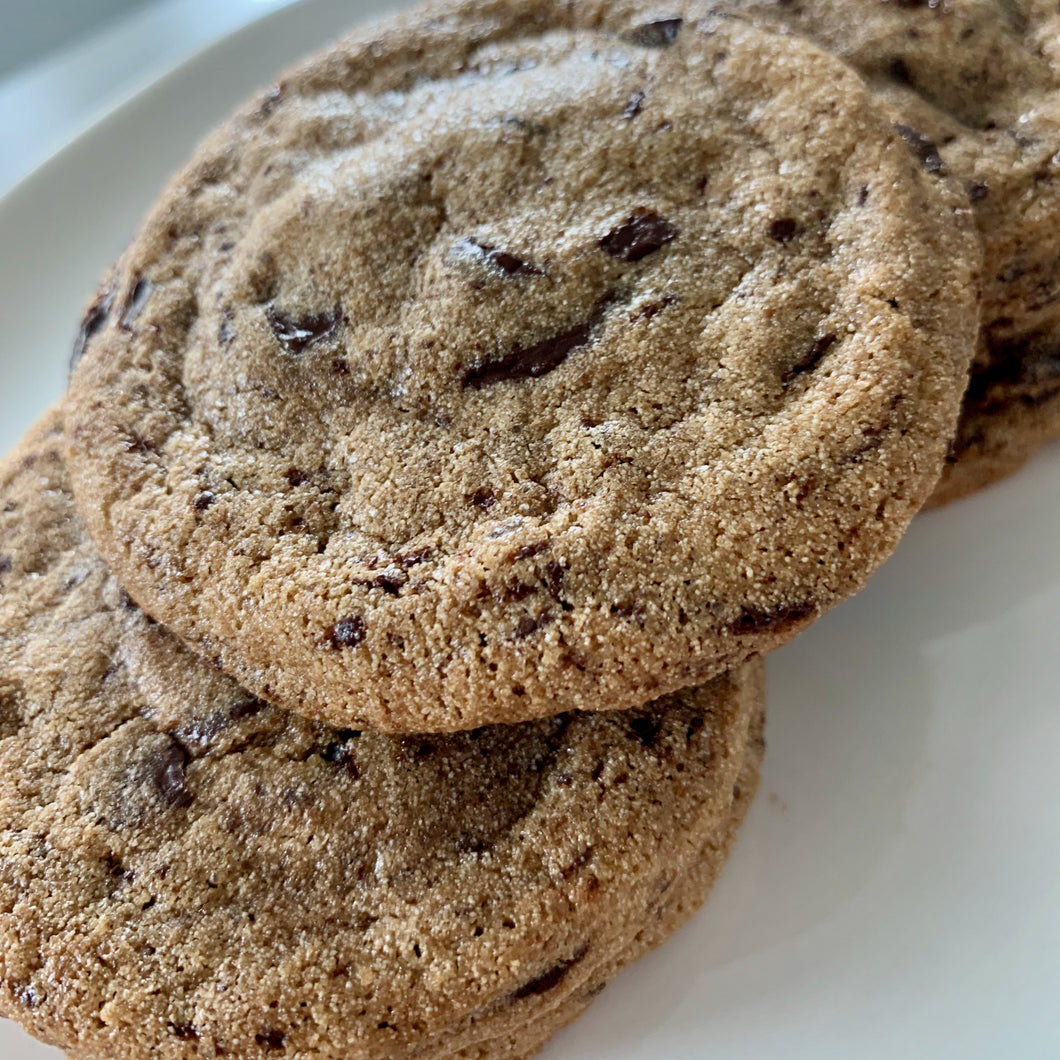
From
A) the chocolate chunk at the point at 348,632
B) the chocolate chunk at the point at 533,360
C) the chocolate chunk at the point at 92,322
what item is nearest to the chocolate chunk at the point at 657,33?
the chocolate chunk at the point at 533,360

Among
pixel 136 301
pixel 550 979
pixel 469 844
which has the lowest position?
pixel 550 979

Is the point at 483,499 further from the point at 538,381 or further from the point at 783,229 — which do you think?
the point at 783,229

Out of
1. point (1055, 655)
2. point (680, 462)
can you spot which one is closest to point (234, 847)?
point (680, 462)

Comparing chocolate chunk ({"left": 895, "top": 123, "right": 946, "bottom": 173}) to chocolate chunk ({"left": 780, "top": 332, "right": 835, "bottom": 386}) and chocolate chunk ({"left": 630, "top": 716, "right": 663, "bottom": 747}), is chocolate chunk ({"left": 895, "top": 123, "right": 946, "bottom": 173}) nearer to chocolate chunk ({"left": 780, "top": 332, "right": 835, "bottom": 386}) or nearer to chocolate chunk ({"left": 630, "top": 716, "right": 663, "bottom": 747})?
chocolate chunk ({"left": 780, "top": 332, "right": 835, "bottom": 386})

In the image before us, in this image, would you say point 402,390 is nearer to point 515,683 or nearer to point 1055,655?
point 515,683

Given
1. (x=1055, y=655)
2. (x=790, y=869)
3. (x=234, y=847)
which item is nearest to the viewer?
(x=234, y=847)

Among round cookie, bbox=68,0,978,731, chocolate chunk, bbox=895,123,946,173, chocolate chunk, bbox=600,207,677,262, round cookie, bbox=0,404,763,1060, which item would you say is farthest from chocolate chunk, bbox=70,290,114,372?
chocolate chunk, bbox=895,123,946,173

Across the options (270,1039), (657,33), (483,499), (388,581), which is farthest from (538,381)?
(270,1039)

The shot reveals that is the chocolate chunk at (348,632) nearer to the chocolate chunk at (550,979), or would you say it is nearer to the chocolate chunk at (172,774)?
the chocolate chunk at (172,774)
